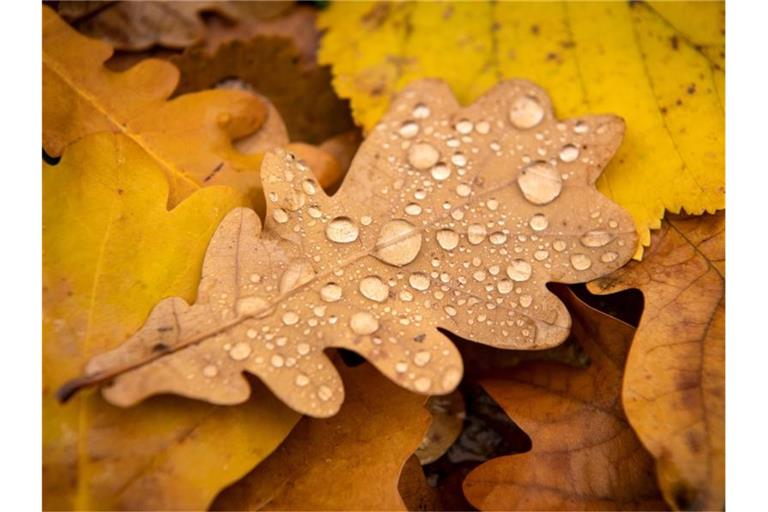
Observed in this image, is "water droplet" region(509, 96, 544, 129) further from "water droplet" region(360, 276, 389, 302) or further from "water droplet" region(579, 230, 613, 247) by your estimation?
"water droplet" region(360, 276, 389, 302)

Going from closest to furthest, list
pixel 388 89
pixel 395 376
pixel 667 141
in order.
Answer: pixel 395 376 → pixel 667 141 → pixel 388 89

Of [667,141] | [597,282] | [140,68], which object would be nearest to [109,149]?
[140,68]

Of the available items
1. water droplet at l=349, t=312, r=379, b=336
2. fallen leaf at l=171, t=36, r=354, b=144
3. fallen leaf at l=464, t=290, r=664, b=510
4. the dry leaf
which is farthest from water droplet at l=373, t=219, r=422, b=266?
fallen leaf at l=171, t=36, r=354, b=144

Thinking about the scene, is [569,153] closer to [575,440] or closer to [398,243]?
[398,243]

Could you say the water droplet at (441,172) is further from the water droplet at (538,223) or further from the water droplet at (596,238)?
the water droplet at (596,238)

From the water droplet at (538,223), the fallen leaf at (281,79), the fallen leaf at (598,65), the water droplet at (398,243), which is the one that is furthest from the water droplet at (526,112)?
the fallen leaf at (281,79)

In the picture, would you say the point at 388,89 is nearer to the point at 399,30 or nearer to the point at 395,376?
the point at 399,30
